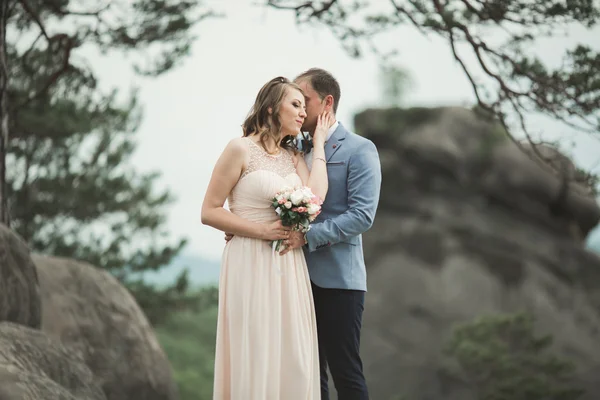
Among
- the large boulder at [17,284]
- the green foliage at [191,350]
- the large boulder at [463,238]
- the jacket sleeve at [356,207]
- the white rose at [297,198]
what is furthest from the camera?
the green foliage at [191,350]

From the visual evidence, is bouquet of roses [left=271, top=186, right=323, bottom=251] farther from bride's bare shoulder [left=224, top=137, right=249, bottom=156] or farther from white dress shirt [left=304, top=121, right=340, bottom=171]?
white dress shirt [left=304, top=121, right=340, bottom=171]

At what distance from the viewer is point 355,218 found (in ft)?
12.5

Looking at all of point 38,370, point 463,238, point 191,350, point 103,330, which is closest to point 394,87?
point 463,238

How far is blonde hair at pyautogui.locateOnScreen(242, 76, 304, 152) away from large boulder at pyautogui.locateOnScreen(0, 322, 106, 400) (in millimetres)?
1609

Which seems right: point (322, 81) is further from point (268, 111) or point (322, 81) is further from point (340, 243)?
point (340, 243)

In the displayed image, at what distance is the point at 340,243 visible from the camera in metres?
3.93

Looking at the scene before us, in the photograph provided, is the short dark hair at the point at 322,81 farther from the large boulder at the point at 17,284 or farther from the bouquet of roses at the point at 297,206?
the large boulder at the point at 17,284

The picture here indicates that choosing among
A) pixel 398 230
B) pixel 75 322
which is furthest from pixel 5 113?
pixel 398 230

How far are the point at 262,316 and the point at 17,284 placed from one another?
241 centimetres

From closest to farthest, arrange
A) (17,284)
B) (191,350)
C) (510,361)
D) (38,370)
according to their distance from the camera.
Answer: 1. (38,370)
2. (17,284)
3. (510,361)
4. (191,350)

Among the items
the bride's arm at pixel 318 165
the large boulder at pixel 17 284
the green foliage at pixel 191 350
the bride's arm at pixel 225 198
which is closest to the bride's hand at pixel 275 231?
the bride's arm at pixel 225 198

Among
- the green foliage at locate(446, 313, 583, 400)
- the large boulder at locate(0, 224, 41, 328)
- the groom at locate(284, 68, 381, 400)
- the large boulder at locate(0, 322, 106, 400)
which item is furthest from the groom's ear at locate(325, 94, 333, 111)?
the green foliage at locate(446, 313, 583, 400)

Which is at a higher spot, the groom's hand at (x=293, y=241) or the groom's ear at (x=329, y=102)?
the groom's ear at (x=329, y=102)

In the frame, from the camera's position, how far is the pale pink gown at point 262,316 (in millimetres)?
3787
